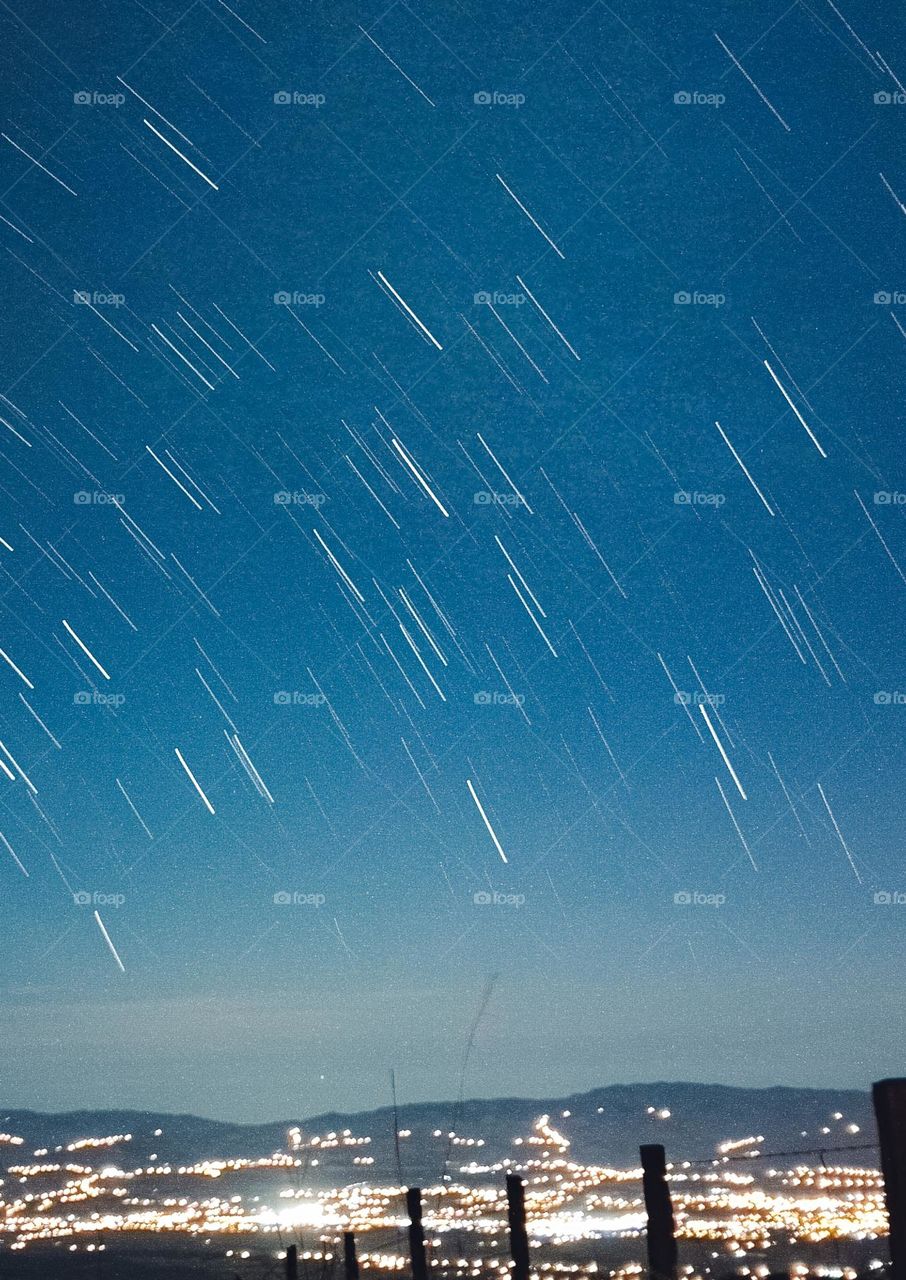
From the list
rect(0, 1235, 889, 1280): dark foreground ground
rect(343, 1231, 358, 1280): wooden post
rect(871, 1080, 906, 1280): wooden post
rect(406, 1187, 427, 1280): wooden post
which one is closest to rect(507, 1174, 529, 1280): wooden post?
rect(406, 1187, 427, 1280): wooden post

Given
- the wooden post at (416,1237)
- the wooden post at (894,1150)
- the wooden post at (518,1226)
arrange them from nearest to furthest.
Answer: the wooden post at (894,1150) → the wooden post at (518,1226) → the wooden post at (416,1237)

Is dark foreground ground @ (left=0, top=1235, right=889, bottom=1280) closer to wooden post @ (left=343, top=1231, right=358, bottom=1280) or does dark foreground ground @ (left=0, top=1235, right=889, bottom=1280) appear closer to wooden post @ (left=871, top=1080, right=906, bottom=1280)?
wooden post @ (left=343, top=1231, right=358, bottom=1280)

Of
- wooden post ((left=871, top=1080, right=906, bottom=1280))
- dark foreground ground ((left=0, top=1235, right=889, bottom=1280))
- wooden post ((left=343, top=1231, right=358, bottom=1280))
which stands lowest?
dark foreground ground ((left=0, top=1235, right=889, bottom=1280))

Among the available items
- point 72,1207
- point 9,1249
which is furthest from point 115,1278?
point 72,1207

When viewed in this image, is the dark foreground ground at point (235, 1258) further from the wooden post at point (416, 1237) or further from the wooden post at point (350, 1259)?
the wooden post at point (416, 1237)

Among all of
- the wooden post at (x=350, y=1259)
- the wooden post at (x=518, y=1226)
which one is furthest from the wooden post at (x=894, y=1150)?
the wooden post at (x=350, y=1259)

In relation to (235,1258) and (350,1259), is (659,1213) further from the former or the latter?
(235,1258)
